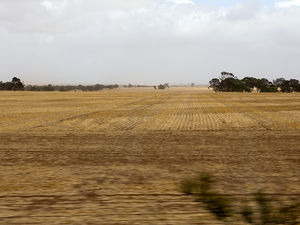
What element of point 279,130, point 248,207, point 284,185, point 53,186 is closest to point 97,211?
point 53,186

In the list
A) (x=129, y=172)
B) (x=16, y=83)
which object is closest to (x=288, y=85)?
(x=16, y=83)

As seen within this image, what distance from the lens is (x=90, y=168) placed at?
23.1 ft

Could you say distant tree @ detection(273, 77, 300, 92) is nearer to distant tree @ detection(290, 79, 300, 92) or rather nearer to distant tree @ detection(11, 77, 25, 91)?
distant tree @ detection(290, 79, 300, 92)

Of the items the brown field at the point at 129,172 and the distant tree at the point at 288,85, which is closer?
the brown field at the point at 129,172

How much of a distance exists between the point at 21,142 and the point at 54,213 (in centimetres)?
680

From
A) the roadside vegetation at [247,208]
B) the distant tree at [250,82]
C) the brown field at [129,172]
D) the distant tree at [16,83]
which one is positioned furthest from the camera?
the distant tree at [250,82]

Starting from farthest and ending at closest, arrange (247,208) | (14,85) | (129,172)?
(14,85)
(129,172)
(247,208)

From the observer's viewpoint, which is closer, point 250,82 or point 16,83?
point 16,83

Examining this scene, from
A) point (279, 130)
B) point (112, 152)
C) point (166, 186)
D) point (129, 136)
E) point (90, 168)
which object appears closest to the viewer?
point (166, 186)

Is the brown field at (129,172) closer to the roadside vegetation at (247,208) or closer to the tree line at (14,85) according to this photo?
the roadside vegetation at (247,208)

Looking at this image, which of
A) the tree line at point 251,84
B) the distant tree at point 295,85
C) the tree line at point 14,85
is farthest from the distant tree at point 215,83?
the tree line at point 14,85

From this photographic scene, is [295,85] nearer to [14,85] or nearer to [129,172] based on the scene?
[14,85]

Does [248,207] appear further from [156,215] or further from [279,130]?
[279,130]

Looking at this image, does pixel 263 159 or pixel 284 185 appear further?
pixel 263 159
